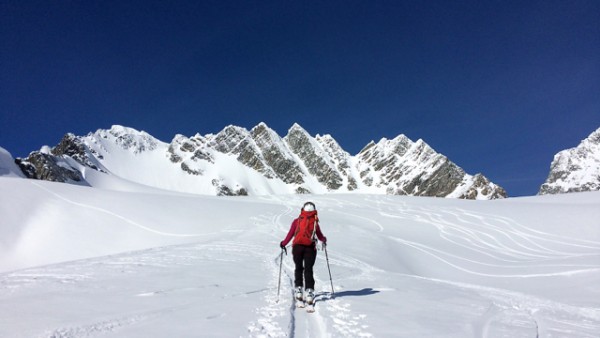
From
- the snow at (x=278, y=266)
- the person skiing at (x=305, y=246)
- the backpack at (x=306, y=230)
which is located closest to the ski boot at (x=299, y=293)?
the person skiing at (x=305, y=246)

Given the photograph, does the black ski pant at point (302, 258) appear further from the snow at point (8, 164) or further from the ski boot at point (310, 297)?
the snow at point (8, 164)

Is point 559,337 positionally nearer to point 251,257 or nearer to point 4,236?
point 251,257

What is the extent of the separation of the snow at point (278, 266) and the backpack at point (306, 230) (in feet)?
4.38

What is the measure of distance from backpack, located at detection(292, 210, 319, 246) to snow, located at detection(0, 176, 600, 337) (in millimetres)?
1336

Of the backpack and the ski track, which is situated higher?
the backpack

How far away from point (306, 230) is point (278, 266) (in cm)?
567

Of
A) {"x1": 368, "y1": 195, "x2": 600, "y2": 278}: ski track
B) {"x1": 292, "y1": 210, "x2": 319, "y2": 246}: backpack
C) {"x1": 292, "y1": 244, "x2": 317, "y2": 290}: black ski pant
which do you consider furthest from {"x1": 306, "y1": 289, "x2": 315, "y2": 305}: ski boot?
{"x1": 368, "y1": 195, "x2": 600, "y2": 278}: ski track

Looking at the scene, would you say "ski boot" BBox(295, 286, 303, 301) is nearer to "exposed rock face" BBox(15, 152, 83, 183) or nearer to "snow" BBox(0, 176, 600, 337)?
"snow" BBox(0, 176, 600, 337)

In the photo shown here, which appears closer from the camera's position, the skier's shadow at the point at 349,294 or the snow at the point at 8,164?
the skier's shadow at the point at 349,294

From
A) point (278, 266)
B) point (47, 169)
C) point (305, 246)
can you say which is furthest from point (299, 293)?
point (47, 169)

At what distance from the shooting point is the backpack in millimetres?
7883

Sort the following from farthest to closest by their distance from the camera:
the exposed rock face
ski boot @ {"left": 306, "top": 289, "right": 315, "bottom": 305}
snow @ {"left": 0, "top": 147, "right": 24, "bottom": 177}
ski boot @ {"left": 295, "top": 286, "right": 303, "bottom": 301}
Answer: the exposed rock face → snow @ {"left": 0, "top": 147, "right": 24, "bottom": 177} → ski boot @ {"left": 295, "top": 286, "right": 303, "bottom": 301} → ski boot @ {"left": 306, "top": 289, "right": 315, "bottom": 305}

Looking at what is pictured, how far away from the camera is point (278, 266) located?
43.0 ft

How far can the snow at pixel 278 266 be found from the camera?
5980 mm
